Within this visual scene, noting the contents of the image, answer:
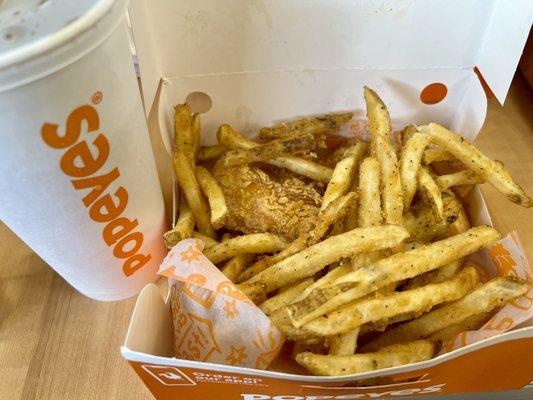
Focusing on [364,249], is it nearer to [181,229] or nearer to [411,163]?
[411,163]

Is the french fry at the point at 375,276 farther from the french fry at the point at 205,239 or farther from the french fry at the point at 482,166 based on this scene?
the french fry at the point at 205,239

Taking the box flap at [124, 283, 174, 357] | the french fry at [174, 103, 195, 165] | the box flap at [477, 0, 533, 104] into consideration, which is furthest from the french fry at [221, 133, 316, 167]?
the box flap at [477, 0, 533, 104]

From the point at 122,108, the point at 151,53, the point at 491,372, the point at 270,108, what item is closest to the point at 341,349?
the point at 491,372

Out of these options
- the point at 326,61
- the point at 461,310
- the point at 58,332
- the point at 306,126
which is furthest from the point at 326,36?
the point at 58,332

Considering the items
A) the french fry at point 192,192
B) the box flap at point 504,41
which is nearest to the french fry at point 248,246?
the french fry at point 192,192

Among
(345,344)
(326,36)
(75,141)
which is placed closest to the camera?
(75,141)

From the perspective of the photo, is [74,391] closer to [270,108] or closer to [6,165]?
[6,165]
